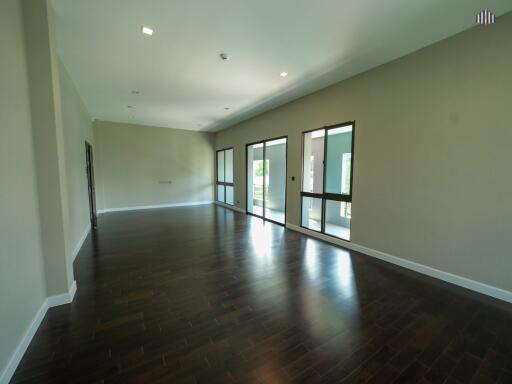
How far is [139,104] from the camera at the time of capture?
219 inches

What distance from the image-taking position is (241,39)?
2.80 meters

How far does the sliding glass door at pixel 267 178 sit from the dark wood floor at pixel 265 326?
154 inches

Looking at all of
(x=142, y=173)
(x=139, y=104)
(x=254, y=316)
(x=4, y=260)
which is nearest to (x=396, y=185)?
(x=254, y=316)

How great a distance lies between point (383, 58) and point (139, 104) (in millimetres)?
5388

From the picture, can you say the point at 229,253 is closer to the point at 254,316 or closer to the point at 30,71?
the point at 254,316

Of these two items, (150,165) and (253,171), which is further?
(150,165)

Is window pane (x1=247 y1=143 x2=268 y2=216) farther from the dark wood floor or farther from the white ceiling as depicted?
the dark wood floor

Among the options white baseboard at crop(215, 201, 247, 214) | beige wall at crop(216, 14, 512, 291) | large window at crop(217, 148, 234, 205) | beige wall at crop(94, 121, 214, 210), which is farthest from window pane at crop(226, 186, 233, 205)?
beige wall at crop(216, 14, 512, 291)

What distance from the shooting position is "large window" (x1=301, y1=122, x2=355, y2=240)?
4.14 meters

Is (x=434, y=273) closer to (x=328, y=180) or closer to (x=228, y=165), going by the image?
(x=328, y=180)

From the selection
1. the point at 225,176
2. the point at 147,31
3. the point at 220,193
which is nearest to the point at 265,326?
the point at 147,31

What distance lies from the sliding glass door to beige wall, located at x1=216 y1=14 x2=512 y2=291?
11.4ft

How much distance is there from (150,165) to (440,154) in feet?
27.5

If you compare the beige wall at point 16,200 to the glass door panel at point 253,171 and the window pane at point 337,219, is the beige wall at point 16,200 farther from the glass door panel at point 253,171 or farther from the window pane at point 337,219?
the glass door panel at point 253,171
